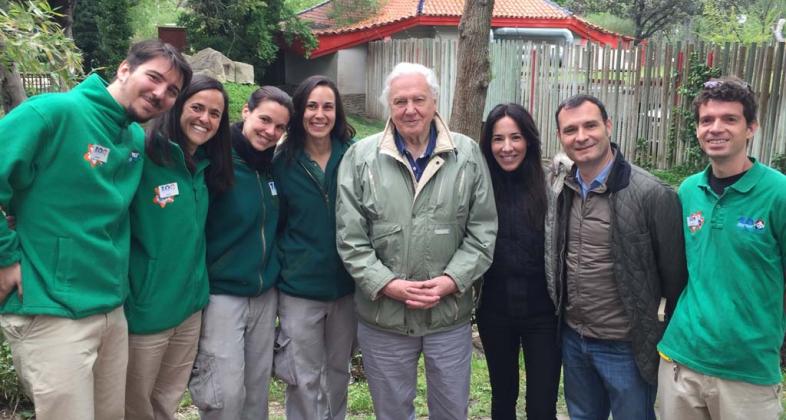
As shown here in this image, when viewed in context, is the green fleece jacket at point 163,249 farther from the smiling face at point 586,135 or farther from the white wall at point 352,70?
the white wall at point 352,70

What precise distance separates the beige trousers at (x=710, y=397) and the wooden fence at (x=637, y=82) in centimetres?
764

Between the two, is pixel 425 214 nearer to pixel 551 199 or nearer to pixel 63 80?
pixel 551 199

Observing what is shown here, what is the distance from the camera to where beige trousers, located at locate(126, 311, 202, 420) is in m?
2.89

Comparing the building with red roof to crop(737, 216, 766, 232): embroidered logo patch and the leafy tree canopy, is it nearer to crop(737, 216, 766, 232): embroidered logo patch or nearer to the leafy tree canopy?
crop(737, 216, 766, 232): embroidered logo patch

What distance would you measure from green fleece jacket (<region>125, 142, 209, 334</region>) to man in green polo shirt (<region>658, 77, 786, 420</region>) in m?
2.03

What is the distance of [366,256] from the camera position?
3031 mm

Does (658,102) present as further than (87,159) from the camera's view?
Yes

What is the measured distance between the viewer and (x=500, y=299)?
323cm

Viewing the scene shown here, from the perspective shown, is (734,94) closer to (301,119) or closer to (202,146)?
(301,119)

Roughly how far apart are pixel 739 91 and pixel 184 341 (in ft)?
8.21

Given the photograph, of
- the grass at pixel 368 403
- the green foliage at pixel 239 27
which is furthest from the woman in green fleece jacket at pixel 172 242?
the green foliage at pixel 239 27

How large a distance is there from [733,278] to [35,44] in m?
3.75

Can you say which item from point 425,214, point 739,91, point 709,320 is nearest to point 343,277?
point 425,214

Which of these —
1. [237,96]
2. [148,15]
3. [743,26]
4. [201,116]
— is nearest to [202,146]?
[201,116]
